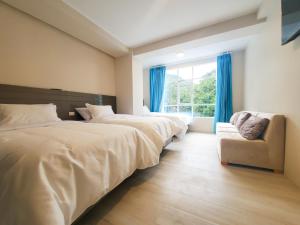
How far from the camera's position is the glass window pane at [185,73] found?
194 inches

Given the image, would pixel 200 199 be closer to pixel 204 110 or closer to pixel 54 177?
pixel 54 177

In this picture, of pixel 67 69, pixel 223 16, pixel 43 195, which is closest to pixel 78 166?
pixel 43 195

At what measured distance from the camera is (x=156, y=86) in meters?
5.40

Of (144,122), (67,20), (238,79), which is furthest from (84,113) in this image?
(238,79)

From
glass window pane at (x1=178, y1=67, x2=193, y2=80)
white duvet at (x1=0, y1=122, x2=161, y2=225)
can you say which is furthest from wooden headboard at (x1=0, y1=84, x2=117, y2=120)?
glass window pane at (x1=178, y1=67, x2=193, y2=80)

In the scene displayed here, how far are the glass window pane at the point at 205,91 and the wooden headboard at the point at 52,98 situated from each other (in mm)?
3298

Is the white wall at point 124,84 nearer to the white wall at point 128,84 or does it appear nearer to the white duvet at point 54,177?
the white wall at point 128,84

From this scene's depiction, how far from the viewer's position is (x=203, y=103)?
4699 mm

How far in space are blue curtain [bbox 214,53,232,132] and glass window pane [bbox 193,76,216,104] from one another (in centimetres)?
31

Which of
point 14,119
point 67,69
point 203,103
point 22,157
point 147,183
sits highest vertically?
point 67,69

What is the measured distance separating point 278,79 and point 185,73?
3315 millimetres

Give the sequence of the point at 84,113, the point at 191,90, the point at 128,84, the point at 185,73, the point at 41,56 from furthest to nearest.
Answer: the point at 185,73, the point at 191,90, the point at 128,84, the point at 84,113, the point at 41,56

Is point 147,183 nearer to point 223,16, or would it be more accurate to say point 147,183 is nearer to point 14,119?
point 14,119

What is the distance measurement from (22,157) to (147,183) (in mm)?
1252
